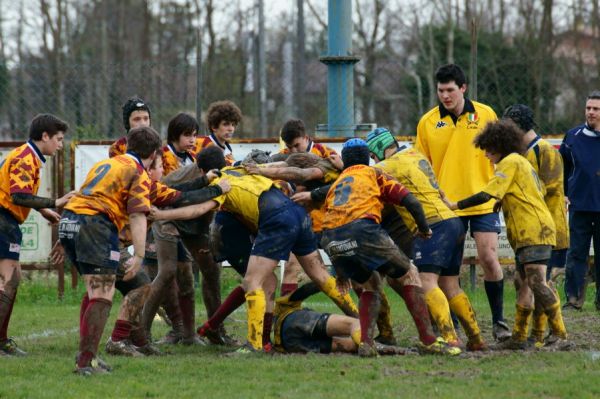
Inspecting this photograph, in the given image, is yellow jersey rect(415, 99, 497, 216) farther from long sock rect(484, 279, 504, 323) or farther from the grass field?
the grass field

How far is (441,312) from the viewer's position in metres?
8.16

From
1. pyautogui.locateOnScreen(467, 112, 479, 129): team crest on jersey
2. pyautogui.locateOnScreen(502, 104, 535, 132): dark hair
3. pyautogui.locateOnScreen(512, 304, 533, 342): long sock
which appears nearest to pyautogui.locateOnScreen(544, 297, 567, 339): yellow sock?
pyautogui.locateOnScreen(512, 304, 533, 342): long sock

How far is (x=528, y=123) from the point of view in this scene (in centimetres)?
916

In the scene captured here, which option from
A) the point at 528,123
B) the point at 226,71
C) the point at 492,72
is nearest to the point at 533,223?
the point at 528,123

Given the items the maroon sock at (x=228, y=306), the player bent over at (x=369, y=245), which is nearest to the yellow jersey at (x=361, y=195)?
the player bent over at (x=369, y=245)

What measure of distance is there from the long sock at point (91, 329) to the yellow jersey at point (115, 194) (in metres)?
0.58

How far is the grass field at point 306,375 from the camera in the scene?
6.59m

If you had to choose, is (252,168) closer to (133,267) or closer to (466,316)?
(133,267)

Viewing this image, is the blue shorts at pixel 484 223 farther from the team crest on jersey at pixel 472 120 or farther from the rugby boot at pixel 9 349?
the rugby boot at pixel 9 349

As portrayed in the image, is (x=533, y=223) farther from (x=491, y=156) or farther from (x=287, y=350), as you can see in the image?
(x=287, y=350)

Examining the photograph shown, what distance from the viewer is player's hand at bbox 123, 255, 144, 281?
7.64m

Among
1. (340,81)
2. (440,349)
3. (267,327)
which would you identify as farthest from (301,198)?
(340,81)

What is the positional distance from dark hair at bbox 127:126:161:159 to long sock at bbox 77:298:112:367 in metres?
1.12

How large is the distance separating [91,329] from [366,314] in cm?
204
